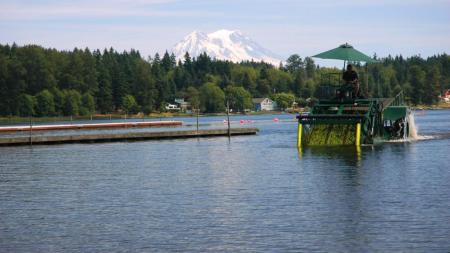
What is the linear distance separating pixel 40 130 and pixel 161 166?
77.2 metres

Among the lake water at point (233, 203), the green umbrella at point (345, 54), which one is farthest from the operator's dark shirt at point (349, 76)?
the lake water at point (233, 203)

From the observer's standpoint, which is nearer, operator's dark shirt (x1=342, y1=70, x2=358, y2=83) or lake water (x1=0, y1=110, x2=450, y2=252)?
lake water (x1=0, y1=110, x2=450, y2=252)

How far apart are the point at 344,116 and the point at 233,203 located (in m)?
30.7

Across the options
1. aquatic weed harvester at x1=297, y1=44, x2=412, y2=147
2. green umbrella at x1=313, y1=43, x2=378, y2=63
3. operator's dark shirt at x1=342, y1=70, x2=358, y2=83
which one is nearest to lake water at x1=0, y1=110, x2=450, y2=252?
aquatic weed harvester at x1=297, y1=44, x2=412, y2=147

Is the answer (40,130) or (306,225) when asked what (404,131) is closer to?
(306,225)

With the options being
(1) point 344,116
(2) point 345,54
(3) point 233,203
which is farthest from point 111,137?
(3) point 233,203

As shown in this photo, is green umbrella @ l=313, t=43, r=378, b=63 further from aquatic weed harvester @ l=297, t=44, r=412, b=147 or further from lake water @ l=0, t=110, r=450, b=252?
lake water @ l=0, t=110, r=450, b=252

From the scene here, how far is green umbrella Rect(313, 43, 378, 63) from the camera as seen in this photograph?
7619cm

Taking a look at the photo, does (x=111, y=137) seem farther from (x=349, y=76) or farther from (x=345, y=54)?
(x=349, y=76)

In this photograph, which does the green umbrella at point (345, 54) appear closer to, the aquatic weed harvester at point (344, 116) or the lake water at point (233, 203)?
the aquatic weed harvester at point (344, 116)

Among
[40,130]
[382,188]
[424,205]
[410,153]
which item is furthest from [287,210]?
[40,130]

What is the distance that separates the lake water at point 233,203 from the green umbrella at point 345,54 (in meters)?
10.1

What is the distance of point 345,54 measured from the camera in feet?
251

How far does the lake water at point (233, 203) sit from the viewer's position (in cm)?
3006
